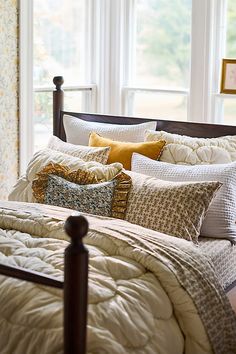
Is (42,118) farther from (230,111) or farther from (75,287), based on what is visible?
(75,287)

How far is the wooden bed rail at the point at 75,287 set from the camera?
174cm

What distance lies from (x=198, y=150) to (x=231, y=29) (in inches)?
49.2

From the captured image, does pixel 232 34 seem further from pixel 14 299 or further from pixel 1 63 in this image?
pixel 14 299

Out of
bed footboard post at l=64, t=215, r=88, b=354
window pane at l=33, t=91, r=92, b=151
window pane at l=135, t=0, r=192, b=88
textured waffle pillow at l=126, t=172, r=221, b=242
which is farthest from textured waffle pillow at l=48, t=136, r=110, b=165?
bed footboard post at l=64, t=215, r=88, b=354

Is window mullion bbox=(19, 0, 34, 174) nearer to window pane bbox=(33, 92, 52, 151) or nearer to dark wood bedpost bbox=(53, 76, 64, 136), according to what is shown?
window pane bbox=(33, 92, 52, 151)

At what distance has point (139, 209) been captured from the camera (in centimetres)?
296

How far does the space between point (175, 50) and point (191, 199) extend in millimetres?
1947

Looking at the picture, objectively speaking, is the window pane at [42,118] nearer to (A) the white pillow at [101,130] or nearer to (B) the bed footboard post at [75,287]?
(A) the white pillow at [101,130]

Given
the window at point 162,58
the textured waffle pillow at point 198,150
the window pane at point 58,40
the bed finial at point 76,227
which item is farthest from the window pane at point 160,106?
the bed finial at point 76,227

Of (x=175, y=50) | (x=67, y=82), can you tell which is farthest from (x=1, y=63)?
(x=175, y=50)

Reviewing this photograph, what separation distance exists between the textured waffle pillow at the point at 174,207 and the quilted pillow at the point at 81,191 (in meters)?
0.08

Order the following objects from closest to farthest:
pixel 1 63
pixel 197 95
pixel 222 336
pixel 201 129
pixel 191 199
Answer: pixel 222 336 < pixel 191 199 < pixel 201 129 < pixel 1 63 < pixel 197 95

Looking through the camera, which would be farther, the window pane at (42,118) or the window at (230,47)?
the window pane at (42,118)

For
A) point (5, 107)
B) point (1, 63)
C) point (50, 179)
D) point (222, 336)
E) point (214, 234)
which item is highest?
point (1, 63)
